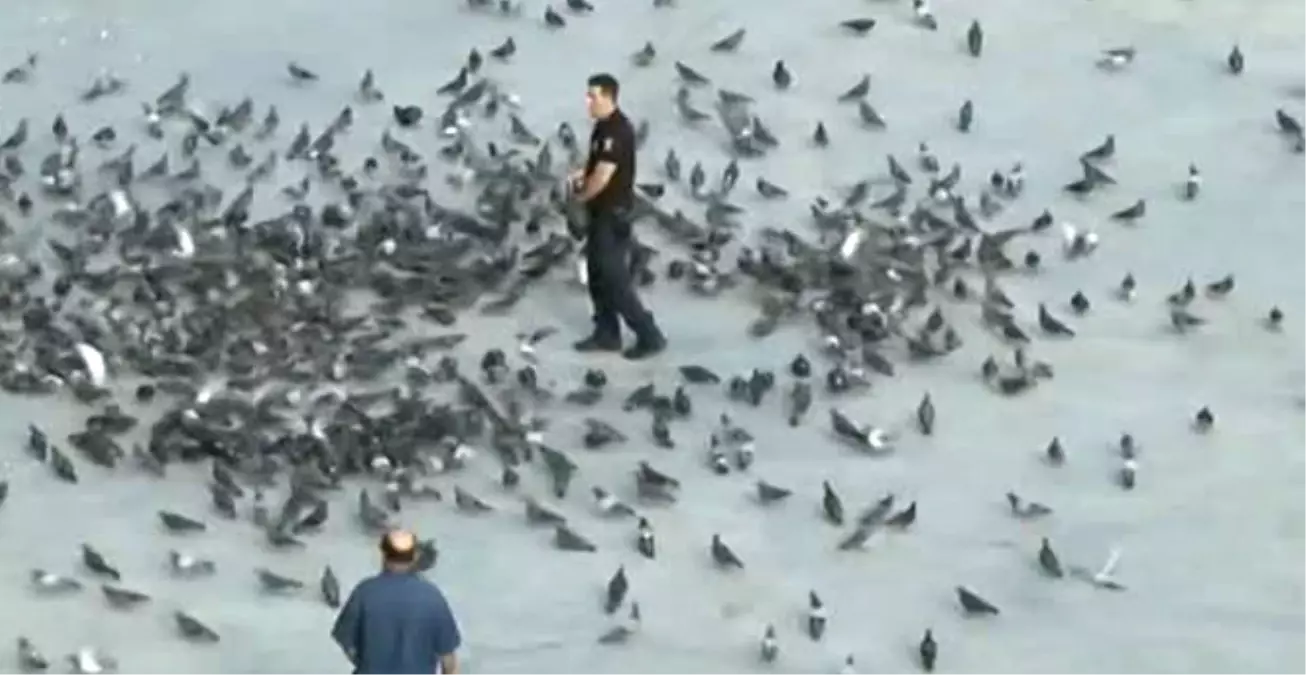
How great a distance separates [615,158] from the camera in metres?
15.9

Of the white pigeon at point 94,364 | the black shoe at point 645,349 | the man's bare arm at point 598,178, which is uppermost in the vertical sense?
the man's bare arm at point 598,178

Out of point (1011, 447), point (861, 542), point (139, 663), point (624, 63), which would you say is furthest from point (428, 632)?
point (624, 63)

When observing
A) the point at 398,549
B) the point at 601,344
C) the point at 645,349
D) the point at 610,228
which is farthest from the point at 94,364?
the point at 398,549

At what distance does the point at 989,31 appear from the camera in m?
21.2

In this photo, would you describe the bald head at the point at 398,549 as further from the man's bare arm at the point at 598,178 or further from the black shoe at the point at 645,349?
the black shoe at the point at 645,349

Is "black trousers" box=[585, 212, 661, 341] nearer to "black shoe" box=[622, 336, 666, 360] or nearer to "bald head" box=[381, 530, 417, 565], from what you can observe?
"black shoe" box=[622, 336, 666, 360]

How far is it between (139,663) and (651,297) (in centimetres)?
498

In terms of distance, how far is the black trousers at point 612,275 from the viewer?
1622 cm

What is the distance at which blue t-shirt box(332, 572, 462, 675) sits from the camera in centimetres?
1150

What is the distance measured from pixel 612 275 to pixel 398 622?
5.07 metres

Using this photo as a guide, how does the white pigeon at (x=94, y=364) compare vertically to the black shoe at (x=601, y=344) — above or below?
above

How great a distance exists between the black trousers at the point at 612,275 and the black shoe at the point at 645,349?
0.13 feet

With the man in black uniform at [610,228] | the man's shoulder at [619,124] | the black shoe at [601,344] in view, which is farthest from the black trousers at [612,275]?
the man's shoulder at [619,124]

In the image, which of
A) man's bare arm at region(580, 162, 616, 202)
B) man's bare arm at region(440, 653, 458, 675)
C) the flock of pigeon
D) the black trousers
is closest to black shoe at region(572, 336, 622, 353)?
the black trousers
